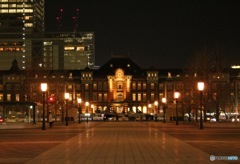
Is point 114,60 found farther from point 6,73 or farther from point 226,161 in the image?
point 226,161

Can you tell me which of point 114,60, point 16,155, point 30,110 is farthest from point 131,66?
point 16,155

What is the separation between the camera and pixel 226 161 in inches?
760

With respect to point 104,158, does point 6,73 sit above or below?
above

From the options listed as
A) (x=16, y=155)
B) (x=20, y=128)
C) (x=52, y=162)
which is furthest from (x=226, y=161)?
(x=20, y=128)

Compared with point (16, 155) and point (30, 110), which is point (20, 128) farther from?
point (16, 155)

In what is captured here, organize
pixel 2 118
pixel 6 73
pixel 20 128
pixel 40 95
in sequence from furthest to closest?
pixel 6 73
pixel 40 95
pixel 2 118
pixel 20 128

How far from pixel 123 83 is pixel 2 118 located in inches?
5061

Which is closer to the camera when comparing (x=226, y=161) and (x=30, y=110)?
(x=226, y=161)

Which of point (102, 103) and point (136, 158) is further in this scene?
point (102, 103)

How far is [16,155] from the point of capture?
22.8 meters

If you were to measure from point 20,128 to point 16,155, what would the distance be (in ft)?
113

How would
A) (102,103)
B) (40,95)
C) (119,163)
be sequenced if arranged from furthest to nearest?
(102,103) → (40,95) → (119,163)

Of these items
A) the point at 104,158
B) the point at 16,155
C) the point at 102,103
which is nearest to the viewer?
the point at 104,158

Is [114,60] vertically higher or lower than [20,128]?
higher
